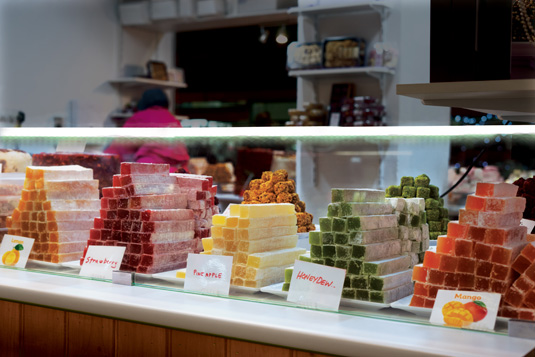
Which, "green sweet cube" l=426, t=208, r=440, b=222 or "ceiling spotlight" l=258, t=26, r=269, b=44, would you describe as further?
"ceiling spotlight" l=258, t=26, r=269, b=44

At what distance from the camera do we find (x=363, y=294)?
156cm

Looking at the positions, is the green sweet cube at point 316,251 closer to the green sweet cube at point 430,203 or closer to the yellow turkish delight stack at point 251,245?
the yellow turkish delight stack at point 251,245

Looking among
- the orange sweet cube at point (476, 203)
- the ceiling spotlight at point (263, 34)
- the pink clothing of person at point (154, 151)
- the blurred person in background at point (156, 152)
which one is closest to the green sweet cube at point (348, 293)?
the orange sweet cube at point (476, 203)

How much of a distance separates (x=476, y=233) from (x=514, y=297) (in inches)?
6.6

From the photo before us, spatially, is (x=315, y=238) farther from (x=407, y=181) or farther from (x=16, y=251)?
(x=16, y=251)

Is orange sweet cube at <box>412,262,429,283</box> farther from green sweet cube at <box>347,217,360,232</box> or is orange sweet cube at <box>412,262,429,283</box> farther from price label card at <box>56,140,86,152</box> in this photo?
price label card at <box>56,140,86,152</box>

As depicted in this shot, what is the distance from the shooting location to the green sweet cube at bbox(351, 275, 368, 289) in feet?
5.14

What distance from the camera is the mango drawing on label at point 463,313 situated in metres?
1.29

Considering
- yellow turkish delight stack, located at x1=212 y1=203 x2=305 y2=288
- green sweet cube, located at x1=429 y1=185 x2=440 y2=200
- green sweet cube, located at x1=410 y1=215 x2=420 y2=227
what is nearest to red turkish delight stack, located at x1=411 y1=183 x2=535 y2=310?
green sweet cube, located at x1=410 y1=215 x2=420 y2=227

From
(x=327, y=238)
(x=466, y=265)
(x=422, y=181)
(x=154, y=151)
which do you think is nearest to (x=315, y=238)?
(x=327, y=238)

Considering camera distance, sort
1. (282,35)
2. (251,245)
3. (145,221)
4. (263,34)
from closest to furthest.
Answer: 1. (251,245)
2. (145,221)
3. (282,35)
4. (263,34)

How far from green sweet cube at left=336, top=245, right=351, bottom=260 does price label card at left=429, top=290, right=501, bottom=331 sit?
11.5 inches

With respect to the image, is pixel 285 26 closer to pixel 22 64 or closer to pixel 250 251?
pixel 22 64

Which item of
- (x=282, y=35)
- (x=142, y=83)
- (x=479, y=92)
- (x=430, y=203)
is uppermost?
(x=282, y=35)
